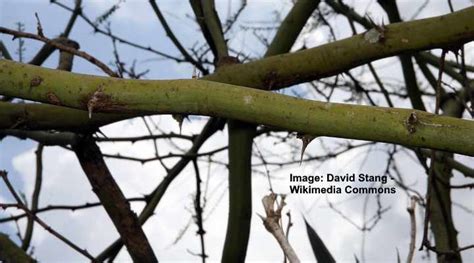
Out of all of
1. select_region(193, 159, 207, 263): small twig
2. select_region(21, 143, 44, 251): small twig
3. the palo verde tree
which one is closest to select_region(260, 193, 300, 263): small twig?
the palo verde tree

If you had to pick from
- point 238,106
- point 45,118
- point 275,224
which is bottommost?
point 275,224

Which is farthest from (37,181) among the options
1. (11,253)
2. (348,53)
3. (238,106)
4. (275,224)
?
(275,224)

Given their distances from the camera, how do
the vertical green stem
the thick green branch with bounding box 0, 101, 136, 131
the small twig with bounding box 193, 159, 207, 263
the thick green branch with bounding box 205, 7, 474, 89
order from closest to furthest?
the thick green branch with bounding box 205, 7, 474, 89
the thick green branch with bounding box 0, 101, 136, 131
the vertical green stem
the small twig with bounding box 193, 159, 207, 263

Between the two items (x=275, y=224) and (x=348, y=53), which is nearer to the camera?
(x=275, y=224)

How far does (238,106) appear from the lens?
0.90 metres

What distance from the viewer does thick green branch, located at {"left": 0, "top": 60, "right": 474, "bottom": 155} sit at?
2.75 ft

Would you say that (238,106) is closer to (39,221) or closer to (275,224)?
(275,224)

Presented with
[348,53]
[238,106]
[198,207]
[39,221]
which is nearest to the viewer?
[238,106]

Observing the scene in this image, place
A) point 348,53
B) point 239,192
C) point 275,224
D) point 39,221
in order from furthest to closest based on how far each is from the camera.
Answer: point 239,192, point 39,221, point 348,53, point 275,224

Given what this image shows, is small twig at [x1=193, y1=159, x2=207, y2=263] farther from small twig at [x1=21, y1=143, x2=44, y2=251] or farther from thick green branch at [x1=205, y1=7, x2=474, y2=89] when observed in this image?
thick green branch at [x1=205, y1=7, x2=474, y2=89]

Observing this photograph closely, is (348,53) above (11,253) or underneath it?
above

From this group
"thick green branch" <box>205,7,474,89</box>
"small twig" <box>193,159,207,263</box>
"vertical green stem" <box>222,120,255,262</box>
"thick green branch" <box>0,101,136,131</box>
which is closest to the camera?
"thick green branch" <box>205,7,474,89</box>

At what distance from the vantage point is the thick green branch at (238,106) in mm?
838

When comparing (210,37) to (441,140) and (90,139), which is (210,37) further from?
(441,140)
